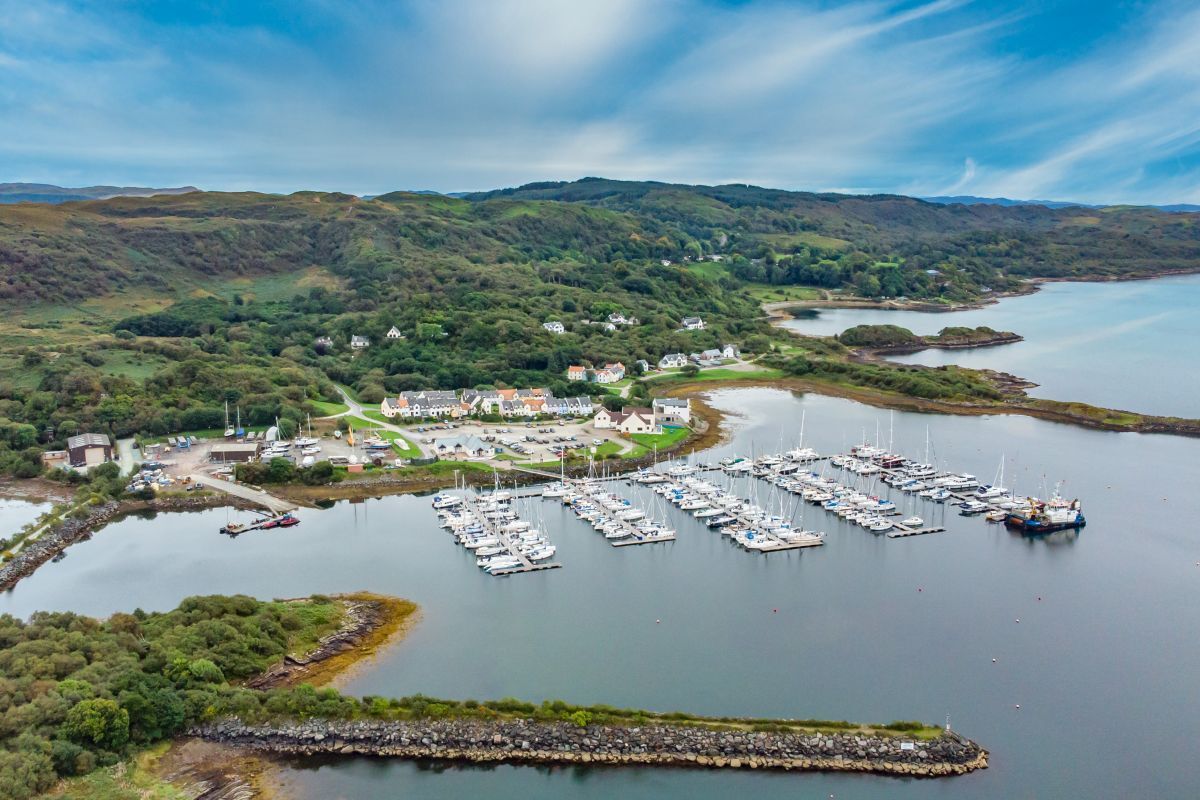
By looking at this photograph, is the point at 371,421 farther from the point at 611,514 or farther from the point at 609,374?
the point at 611,514

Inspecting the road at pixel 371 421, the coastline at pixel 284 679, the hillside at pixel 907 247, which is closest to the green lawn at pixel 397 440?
the road at pixel 371 421

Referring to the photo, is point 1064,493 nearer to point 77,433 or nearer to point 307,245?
point 77,433

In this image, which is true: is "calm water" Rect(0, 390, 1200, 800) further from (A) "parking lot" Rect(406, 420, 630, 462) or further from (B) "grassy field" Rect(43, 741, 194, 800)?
(A) "parking lot" Rect(406, 420, 630, 462)

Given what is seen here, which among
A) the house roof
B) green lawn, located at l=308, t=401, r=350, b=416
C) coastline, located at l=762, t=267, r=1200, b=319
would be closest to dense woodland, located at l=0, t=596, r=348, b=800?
the house roof

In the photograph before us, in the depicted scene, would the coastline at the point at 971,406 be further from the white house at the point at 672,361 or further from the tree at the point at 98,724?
the tree at the point at 98,724

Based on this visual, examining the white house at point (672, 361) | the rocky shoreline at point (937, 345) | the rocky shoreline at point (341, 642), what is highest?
the rocky shoreline at point (937, 345)

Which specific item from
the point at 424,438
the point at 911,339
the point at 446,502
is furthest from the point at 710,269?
the point at 446,502
